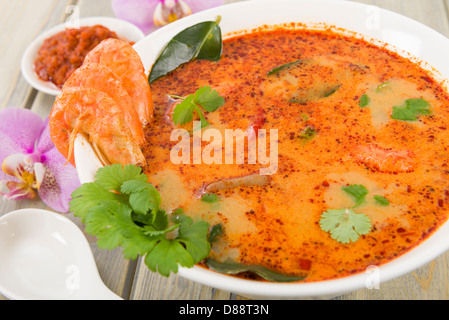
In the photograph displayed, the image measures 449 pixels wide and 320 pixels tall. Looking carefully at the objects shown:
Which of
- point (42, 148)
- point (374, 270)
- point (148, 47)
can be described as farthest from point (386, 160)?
point (42, 148)

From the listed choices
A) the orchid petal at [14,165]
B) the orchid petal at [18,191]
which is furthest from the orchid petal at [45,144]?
the orchid petal at [18,191]

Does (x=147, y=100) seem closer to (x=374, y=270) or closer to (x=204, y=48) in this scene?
(x=204, y=48)

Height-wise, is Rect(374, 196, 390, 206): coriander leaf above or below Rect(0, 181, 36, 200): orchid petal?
above

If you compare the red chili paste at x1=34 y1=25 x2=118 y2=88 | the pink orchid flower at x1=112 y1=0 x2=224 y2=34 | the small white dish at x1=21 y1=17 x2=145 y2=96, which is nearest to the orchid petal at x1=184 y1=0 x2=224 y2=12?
the pink orchid flower at x1=112 y1=0 x2=224 y2=34

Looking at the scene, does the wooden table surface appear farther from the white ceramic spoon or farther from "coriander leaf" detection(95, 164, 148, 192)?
"coriander leaf" detection(95, 164, 148, 192)

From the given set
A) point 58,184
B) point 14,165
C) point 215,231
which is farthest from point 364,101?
point 14,165

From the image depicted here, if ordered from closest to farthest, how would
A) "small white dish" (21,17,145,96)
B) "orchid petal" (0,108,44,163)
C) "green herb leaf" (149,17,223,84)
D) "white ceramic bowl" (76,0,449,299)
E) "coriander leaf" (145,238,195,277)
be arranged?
"coriander leaf" (145,238,195,277)
"white ceramic bowl" (76,0,449,299)
"green herb leaf" (149,17,223,84)
"orchid petal" (0,108,44,163)
"small white dish" (21,17,145,96)

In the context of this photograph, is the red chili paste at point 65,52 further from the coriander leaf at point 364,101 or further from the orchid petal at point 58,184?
the coriander leaf at point 364,101
